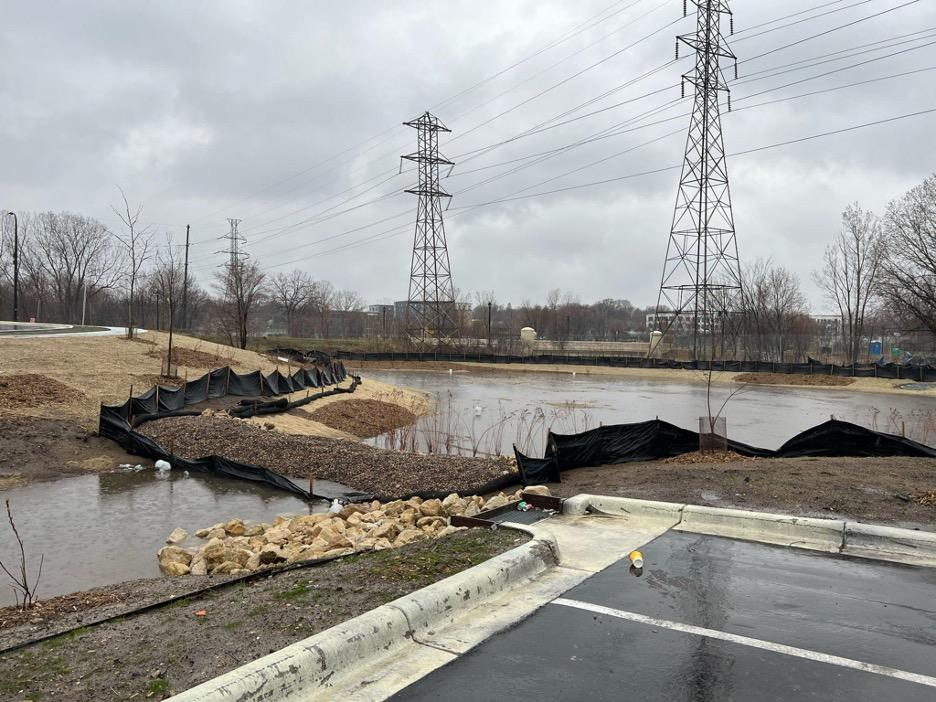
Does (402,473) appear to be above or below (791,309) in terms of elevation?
below

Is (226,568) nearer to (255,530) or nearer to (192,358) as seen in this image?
(255,530)

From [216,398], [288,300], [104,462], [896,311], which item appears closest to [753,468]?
[104,462]

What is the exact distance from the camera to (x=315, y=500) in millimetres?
12078

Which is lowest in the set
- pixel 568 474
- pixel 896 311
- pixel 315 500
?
pixel 315 500

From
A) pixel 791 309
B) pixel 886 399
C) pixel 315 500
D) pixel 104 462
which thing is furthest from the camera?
pixel 791 309

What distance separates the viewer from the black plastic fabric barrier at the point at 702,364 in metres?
44.3

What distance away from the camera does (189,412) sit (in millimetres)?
18016

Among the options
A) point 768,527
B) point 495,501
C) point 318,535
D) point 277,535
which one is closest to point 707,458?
point 495,501

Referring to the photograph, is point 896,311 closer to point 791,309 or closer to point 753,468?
point 791,309

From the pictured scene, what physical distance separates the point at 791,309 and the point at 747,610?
7727 cm

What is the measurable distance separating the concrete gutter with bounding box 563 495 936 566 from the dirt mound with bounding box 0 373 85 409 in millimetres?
15683

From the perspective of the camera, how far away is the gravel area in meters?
11.8

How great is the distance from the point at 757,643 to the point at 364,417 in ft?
67.9

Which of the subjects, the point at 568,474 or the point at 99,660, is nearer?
the point at 99,660
